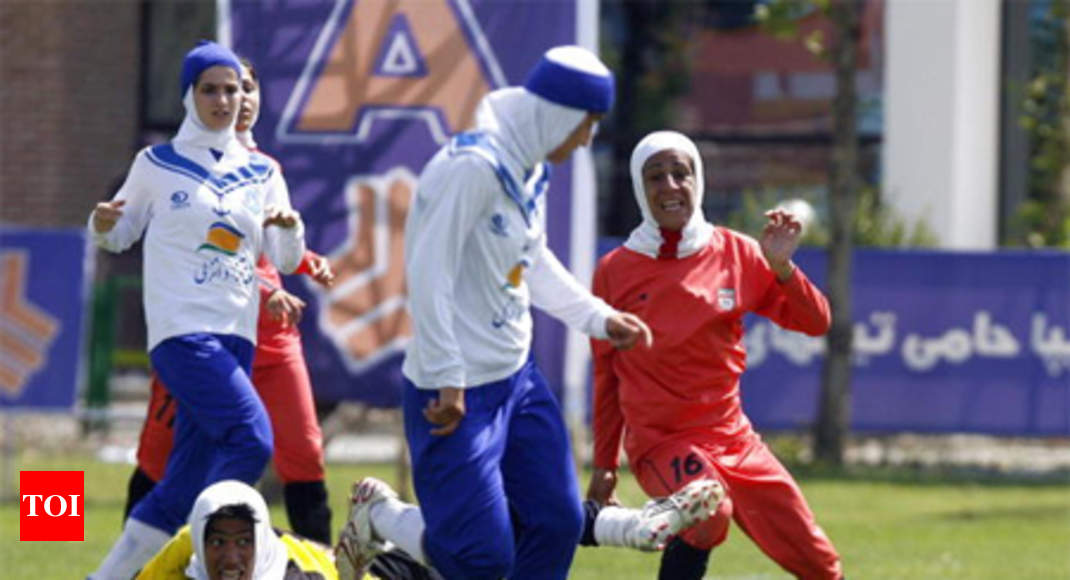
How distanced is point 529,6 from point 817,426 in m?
5.68

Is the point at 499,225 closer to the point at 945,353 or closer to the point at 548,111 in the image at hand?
the point at 548,111

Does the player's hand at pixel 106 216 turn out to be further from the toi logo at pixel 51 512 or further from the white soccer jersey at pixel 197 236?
the toi logo at pixel 51 512

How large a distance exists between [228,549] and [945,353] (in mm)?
10915

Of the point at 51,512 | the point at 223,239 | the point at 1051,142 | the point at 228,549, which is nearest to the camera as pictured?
the point at 228,549

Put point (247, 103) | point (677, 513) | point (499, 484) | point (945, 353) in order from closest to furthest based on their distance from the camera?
point (499, 484) < point (677, 513) < point (247, 103) < point (945, 353)

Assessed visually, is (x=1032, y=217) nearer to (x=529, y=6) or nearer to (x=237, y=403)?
(x=529, y=6)

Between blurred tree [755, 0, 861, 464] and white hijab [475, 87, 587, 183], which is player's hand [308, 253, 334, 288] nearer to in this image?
white hijab [475, 87, 587, 183]

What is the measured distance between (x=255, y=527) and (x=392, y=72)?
238 inches

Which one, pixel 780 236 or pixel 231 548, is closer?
pixel 231 548

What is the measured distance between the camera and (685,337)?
9000 millimetres

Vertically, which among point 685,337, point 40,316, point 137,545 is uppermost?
point 685,337

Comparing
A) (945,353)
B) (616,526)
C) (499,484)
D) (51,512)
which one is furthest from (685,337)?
(945,353)

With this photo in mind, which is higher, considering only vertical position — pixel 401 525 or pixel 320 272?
pixel 320 272

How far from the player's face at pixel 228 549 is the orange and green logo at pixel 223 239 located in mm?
1085
